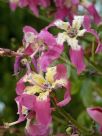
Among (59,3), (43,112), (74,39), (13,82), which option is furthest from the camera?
(13,82)

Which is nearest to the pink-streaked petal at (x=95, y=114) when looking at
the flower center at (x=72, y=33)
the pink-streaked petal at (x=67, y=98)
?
the pink-streaked petal at (x=67, y=98)

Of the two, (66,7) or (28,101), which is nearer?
(28,101)

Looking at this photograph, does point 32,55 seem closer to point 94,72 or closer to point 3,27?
point 94,72

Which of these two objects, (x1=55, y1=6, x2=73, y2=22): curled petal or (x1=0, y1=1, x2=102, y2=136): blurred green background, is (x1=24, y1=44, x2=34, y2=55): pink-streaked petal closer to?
(x1=55, y1=6, x2=73, y2=22): curled petal

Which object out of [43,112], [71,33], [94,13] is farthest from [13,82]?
[43,112]

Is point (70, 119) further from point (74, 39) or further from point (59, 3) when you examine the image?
point (59, 3)

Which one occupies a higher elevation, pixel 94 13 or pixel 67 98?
pixel 94 13

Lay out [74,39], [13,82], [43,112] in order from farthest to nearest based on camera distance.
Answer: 1. [13,82]
2. [74,39]
3. [43,112]
